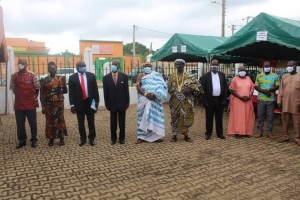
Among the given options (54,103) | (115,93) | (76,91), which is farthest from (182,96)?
(54,103)

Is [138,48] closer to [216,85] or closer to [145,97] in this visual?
[216,85]

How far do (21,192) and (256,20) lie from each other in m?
5.94

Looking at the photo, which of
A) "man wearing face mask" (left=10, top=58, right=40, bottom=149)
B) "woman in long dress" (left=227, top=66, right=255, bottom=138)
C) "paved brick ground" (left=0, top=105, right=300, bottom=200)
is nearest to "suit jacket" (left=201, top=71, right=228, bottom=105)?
"woman in long dress" (left=227, top=66, right=255, bottom=138)

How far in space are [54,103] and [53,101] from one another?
4 cm

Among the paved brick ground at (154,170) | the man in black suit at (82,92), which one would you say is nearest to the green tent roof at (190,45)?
the paved brick ground at (154,170)

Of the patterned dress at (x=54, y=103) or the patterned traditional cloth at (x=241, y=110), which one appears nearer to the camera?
the patterned dress at (x=54, y=103)

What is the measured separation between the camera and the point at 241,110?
6.30 metres

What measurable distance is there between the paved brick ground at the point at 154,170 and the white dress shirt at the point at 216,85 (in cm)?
95

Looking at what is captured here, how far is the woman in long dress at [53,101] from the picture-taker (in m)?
5.42

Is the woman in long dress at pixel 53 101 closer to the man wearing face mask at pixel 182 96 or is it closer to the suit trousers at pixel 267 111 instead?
the man wearing face mask at pixel 182 96

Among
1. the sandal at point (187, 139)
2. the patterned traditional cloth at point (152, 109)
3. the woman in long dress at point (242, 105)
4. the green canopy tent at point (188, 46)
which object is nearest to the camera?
the patterned traditional cloth at point (152, 109)

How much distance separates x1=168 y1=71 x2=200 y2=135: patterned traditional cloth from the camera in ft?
18.8

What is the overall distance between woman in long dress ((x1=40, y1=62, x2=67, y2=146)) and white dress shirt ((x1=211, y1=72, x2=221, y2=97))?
291 cm

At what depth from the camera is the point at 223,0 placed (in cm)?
2631
